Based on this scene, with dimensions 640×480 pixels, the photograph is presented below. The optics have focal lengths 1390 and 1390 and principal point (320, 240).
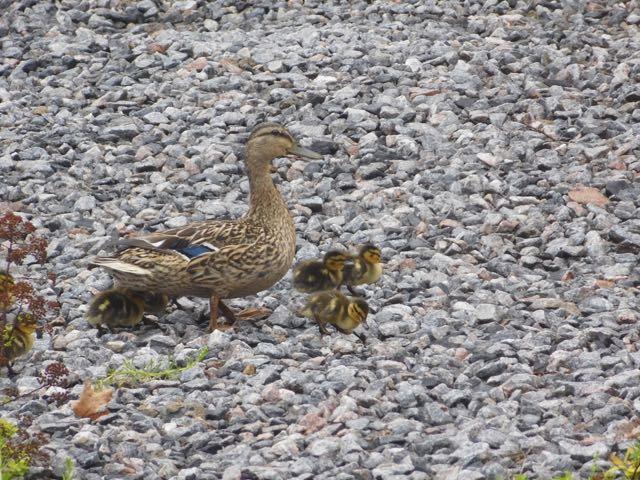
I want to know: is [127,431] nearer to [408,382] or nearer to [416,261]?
[408,382]

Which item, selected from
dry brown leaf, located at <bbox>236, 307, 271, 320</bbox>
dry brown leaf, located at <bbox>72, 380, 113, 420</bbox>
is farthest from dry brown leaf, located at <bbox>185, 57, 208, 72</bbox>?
dry brown leaf, located at <bbox>72, 380, 113, 420</bbox>

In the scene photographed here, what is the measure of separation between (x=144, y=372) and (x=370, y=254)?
169 cm

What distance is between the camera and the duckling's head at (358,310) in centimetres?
733

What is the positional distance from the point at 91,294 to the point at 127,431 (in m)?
2.02

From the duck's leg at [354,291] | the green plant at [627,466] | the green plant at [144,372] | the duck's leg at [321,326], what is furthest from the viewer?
the duck's leg at [354,291]

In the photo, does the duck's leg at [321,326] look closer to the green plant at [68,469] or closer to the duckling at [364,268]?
the duckling at [364,268]

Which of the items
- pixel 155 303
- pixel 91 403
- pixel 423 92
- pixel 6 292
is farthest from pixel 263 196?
pixel 423 92

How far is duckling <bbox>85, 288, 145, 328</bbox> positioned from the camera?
748cm

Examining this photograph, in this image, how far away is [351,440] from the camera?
19.7 ft

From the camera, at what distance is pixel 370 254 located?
314 inches

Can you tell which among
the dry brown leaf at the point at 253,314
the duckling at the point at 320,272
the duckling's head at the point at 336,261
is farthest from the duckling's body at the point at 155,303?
the duckling's head at the point at 336,261

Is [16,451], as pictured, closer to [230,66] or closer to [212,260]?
[212,260]

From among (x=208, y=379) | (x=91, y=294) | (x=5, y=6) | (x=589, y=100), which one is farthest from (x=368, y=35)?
(x=208, y=379)

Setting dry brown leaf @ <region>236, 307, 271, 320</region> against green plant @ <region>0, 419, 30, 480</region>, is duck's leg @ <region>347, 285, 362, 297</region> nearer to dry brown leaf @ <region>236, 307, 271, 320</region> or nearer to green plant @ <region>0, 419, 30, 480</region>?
dry brown leaf @ <region>236, 307, 271, 320</region>
